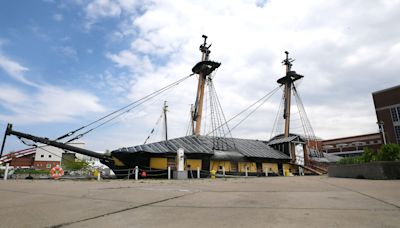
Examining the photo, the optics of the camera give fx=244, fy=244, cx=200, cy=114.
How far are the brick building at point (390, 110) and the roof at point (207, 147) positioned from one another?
84.1 ft

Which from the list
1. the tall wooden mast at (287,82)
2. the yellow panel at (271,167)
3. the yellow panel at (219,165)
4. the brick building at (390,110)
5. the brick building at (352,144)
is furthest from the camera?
the brick building at (352,144)

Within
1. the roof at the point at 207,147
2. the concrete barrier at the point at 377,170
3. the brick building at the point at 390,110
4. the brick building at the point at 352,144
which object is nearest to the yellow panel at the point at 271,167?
the roof at the point at 207,147

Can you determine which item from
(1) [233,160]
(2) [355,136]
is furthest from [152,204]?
(2) [355,136]

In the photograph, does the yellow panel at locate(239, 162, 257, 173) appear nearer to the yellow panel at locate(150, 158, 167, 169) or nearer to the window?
the yellow panel at locate(150, 158, 167, 169)

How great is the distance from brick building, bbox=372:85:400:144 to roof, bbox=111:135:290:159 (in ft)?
84.1

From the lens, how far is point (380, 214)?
3.96 m

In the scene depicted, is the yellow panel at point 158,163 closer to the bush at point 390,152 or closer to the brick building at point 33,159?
the bush at point 390,152

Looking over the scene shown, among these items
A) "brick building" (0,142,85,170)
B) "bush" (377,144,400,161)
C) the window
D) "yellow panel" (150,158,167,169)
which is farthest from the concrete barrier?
"brick building" (0,142,85,170)

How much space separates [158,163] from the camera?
21891mm

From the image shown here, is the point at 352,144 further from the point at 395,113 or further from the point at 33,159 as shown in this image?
the point at 33,159

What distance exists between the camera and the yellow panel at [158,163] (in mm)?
21797

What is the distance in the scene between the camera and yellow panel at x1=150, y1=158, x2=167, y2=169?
71.5ft

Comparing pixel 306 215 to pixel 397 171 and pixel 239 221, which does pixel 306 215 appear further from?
pixel 397 171

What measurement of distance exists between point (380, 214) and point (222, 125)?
28.0m
